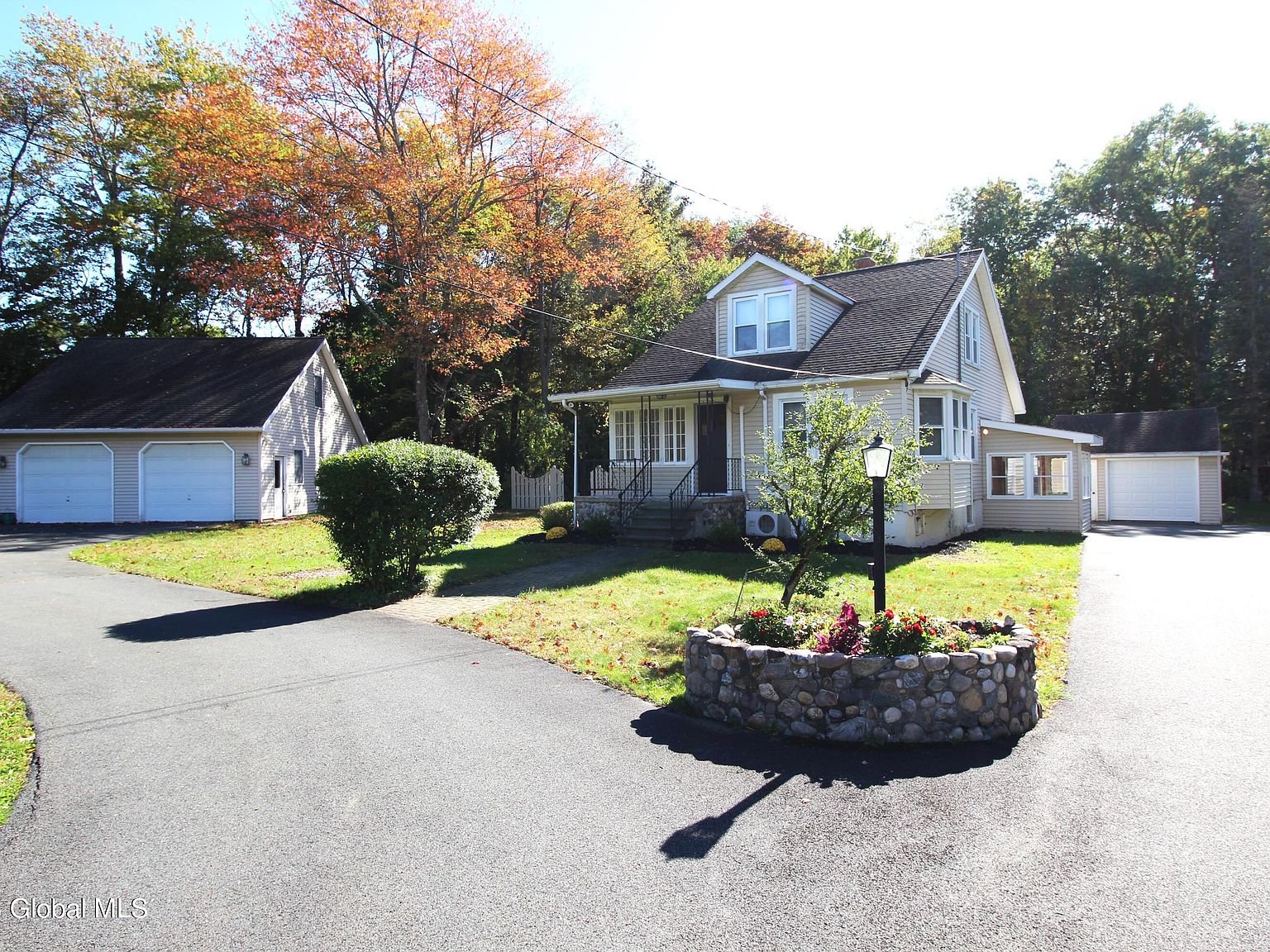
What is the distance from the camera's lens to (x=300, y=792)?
4.68m

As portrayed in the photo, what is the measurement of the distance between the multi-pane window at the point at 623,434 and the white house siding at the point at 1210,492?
62.8 ft

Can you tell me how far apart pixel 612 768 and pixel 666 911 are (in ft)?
5.55

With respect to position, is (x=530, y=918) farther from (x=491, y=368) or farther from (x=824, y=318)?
(x=491, y=368)

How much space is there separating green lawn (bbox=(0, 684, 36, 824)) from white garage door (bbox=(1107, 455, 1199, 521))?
29324 millimetres

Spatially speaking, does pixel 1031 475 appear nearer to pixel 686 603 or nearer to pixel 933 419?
pixel 933 419

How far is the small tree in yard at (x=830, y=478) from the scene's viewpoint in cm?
777

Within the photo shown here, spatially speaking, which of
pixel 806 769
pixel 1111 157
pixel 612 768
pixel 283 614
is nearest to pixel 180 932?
pixel 612 768

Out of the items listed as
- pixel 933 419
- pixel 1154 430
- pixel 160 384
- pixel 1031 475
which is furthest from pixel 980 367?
pixel 160 384

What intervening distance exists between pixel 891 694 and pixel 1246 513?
3137 cm

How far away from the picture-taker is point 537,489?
→ 1081 inches

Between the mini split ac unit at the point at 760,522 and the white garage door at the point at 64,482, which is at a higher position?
the white garage door at the point at 64,482

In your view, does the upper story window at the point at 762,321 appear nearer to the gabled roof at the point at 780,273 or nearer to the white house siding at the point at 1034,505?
the gabled roof at the point at 780,273

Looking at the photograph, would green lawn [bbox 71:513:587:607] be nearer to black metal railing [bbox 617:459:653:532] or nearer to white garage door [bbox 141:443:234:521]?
black metal railing [bbox 617:459:653:532]

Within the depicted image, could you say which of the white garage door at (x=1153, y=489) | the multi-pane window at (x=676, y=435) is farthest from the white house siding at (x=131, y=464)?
the white garage door at (x=1153, y=489)
